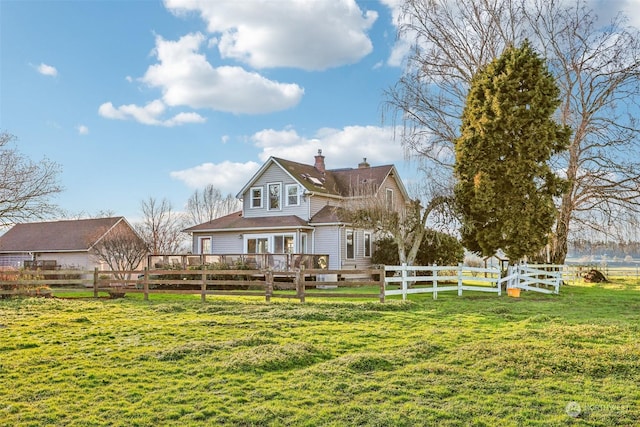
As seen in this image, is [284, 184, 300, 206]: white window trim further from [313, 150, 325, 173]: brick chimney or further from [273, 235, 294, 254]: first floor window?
[313, 150, 325, 173]: brick chimney

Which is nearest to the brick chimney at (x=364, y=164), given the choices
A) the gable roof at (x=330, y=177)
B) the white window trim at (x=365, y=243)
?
the gable roof at (x=330, y=177)

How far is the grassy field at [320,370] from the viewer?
6.38m

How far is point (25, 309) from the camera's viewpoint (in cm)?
1597

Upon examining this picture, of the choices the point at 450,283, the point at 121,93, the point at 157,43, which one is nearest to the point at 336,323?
the point at 157,43

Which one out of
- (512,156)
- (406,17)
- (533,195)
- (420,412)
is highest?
(406,17)

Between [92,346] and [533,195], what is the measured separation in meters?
17.6

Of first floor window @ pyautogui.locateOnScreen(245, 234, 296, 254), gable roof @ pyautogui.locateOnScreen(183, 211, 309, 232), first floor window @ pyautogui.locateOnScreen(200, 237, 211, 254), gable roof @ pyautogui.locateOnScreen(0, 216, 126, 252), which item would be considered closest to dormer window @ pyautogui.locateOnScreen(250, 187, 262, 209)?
gable roof @ pyautogui.locateOnScreen(183, 211, 309, 232)

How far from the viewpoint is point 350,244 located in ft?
98.7

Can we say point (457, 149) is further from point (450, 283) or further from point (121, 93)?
point (121, 93)

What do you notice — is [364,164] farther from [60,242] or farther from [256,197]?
[60,242]

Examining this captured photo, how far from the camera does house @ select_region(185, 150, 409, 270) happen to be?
29312 millimetres

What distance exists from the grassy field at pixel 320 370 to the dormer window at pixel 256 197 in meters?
18.9
